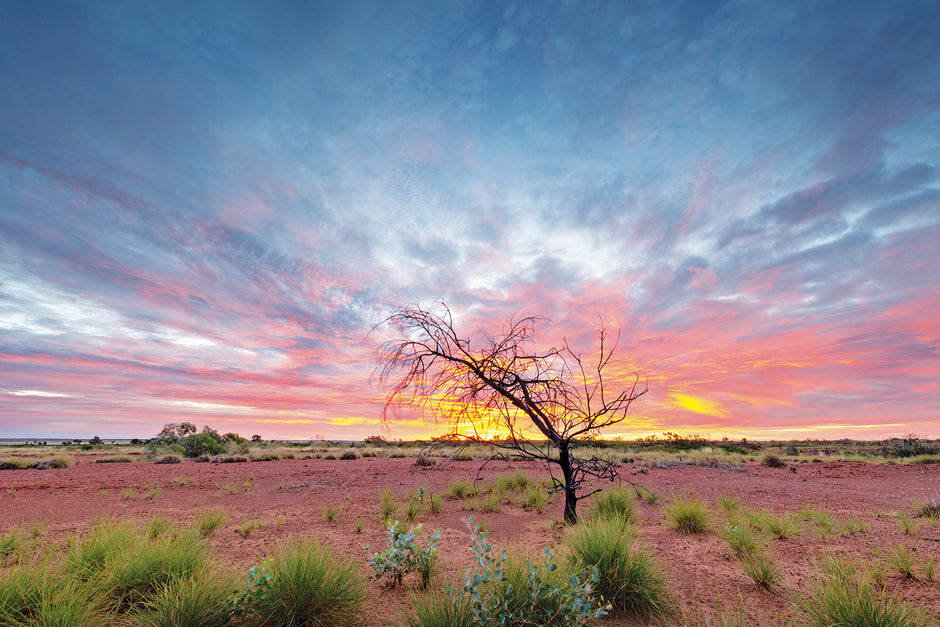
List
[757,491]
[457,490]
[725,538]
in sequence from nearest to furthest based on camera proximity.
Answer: [725,538]
[457,490]
[757,491]

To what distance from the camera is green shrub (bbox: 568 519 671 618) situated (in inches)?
184

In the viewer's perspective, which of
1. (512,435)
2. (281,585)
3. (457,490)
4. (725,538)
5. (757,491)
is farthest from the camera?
(757,491)

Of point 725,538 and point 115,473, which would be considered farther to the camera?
point 115,473

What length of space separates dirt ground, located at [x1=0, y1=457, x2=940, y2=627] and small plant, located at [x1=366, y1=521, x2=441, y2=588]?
203 millimetres

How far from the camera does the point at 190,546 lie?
5.81m

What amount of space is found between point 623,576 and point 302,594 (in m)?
3.43

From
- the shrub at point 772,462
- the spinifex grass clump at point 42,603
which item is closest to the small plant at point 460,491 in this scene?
the spinifex grass clump at point 42,603

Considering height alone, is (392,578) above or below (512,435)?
below

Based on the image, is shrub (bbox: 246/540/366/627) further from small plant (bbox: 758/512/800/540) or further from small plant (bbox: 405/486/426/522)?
small plant (bbox: 758/512/800/540)

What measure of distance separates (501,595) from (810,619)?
291cm

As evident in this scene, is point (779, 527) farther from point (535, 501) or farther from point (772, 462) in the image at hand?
point (772, 462)

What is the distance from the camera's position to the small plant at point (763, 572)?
16.9ft

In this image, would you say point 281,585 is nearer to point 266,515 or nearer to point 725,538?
point 725,538

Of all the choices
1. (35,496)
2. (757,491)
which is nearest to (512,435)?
(757,491)
